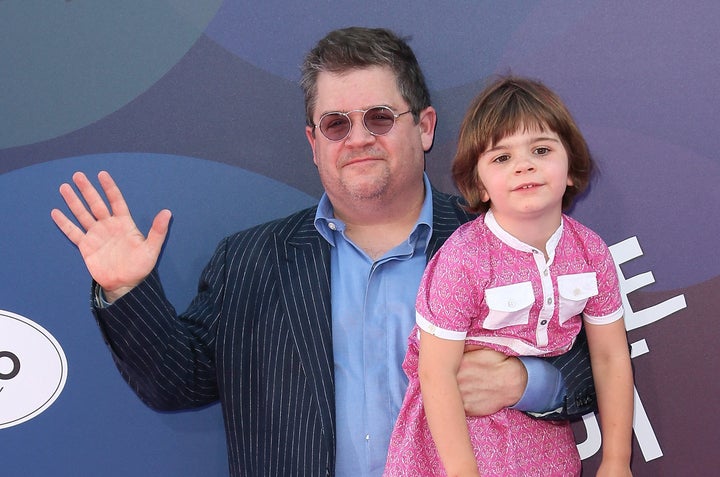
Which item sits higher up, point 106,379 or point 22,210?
point 22,210

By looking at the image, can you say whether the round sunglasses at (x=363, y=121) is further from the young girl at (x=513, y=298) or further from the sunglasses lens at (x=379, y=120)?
the young girl at (x=513, y=298)

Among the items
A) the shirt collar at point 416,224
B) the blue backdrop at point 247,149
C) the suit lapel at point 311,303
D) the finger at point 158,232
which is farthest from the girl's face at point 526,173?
the finger at point 158,232

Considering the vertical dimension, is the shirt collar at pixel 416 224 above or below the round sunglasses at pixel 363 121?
below

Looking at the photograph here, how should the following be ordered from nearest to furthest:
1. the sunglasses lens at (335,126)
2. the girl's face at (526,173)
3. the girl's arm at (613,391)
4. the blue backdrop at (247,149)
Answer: the girl's face at (526,173)
the girl's arm at (613,391)
the sunglasses lens at (335,126)
the blue backdrop at (247,149)

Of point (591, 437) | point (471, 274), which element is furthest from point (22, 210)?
point (591, 437)

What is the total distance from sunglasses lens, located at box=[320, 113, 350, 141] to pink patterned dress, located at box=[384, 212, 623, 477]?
1.89ft

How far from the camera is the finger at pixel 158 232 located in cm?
224

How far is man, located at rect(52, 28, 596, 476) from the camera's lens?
2.22 m

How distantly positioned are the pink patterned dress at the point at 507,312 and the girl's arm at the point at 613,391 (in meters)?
0.06

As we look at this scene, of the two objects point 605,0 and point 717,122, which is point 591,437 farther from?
point 605,0

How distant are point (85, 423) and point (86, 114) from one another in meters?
1.08

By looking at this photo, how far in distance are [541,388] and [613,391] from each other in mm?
187

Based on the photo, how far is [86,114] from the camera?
2.65m

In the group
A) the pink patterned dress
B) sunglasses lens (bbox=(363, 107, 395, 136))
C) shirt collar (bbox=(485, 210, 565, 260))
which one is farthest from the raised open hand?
shirt collar (bbox=(485, 210, 565, 260))
